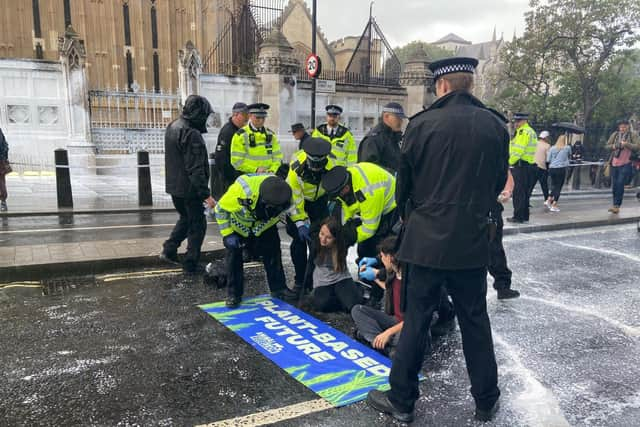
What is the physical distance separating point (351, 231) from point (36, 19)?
28586 mm

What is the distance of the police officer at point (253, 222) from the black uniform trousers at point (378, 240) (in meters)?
0.82

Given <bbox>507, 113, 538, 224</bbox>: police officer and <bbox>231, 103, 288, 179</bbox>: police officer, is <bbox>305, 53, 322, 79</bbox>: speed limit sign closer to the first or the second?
<bbox>507, 113, 538, 224</bbox>: police officer

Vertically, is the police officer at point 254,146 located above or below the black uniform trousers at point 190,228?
above

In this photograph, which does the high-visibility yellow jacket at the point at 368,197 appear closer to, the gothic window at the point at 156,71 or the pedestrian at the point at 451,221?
the pedestrian at the point at 451,221

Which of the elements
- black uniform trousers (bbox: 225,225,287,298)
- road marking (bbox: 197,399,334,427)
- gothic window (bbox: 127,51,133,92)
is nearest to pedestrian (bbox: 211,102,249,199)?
black uniform trousers (bbox: 225,225,287,298)

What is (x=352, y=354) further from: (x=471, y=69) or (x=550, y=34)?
(x=550, y=34)

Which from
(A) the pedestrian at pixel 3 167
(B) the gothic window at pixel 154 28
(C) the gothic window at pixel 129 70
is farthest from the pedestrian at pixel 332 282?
(B) the gothic window at pixel 154 28

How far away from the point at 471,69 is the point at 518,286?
3591 mm

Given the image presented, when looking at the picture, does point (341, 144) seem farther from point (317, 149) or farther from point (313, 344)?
point (313, 344)

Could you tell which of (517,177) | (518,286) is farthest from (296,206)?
(517,177)

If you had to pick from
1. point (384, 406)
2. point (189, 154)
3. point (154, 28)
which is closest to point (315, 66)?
point (189, 154)

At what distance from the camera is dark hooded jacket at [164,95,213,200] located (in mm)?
5613

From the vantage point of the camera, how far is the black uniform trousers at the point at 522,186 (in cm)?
931

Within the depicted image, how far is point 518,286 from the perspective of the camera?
5.83m
